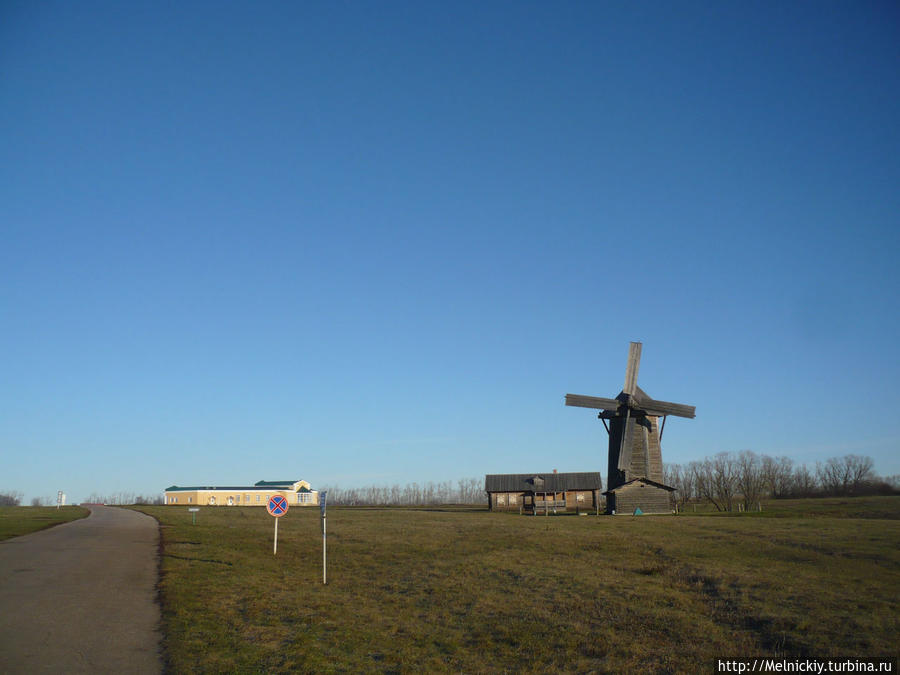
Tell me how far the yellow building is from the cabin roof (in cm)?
5598

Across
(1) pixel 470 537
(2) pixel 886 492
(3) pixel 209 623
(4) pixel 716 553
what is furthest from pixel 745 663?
(2) pixel 886 492

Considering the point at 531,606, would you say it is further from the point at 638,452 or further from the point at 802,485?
the point at 802,485

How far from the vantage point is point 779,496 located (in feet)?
354

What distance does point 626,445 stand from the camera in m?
52.2

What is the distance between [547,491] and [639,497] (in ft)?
62.4

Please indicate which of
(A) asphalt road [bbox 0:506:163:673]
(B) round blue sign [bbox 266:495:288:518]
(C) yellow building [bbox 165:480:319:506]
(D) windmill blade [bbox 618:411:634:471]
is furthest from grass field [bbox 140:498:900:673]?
(C) yellow building [bbox 165:480:319:506]

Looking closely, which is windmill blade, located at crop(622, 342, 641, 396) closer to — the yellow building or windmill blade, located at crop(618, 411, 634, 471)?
windmill blade, located at crop(618, 411, 634, 471)

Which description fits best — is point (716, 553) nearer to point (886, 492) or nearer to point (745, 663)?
point (745, 663)

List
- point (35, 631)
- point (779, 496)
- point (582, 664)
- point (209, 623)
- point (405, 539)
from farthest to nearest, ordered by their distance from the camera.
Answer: point (779, 496) < point (405, 539) < point (209, 623) < point (35, 631) < point (582, 664)

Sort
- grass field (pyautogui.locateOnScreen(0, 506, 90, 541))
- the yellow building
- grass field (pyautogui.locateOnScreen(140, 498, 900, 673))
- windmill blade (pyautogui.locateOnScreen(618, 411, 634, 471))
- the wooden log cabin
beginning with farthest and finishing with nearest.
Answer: the yellow building, the wooden log cabin, windmill blade (pyautogui.locateOnScreen(618, 411, 634, 471)), grass field (pyautogui.locateOnScreen(0, 506, 90, 541)), grass field (pyautogui.locateOnScreen(140, 498, 900, 673))

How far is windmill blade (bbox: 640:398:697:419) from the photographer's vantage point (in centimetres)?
5256

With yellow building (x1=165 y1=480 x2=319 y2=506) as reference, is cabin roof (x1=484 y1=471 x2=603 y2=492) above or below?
above

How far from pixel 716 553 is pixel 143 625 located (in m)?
19.3

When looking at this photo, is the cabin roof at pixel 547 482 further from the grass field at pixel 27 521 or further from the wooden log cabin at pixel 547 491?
the grass field at pixel 27 521
